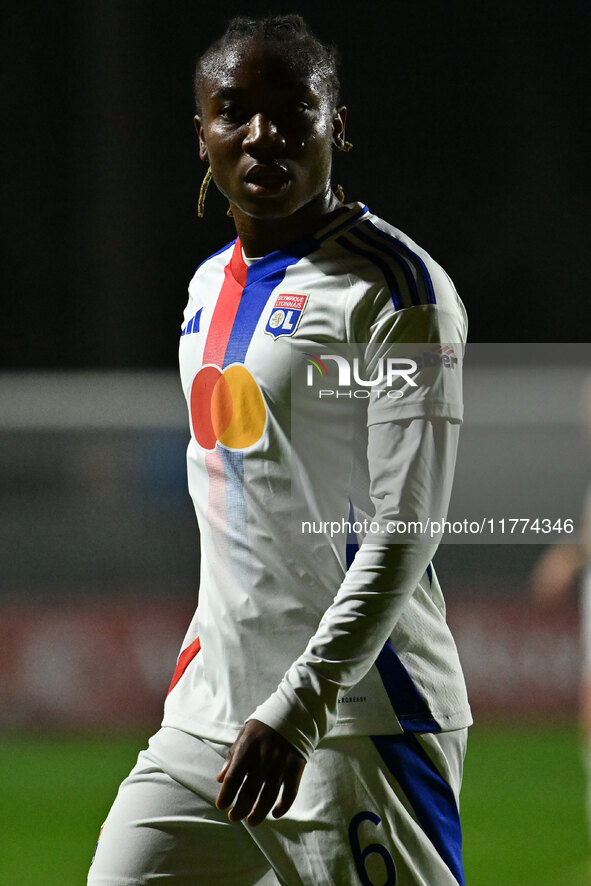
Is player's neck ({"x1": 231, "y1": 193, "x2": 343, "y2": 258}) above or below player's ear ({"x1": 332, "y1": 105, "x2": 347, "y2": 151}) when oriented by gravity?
below

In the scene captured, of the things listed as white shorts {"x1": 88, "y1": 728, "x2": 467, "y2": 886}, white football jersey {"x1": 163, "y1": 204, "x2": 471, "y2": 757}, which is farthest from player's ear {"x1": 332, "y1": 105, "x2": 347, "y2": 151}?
white shorts {"x1": 88, "y1": 728, "x2": 467, "y2": 886}

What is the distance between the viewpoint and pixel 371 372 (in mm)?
1539

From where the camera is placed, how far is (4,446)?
5.60 meters

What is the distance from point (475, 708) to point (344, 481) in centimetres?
402

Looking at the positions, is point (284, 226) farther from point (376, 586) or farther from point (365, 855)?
point (365, 855)

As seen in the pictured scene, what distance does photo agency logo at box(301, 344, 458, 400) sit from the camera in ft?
4.92

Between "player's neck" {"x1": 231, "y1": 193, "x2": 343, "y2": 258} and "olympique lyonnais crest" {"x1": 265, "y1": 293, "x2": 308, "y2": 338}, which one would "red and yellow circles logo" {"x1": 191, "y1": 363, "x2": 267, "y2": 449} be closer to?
"olympique lyonnais crest" {"x1": 265, "y1": 293, "x2": 308, "y2": 338}

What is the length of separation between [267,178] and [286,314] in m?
0.19

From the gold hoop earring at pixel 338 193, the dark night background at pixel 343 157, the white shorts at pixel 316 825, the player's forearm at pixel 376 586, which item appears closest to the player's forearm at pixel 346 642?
the player's forearm at pixel 376 586

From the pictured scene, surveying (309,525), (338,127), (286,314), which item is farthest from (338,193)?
(309,525)

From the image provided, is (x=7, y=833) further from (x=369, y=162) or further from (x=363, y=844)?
(x=369, y=162)

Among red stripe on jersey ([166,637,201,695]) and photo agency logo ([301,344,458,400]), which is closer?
photo agency logo ([301,344,458,400])

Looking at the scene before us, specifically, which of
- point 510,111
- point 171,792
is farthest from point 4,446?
point 510,111

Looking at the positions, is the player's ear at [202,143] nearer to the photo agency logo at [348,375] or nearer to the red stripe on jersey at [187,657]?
the photo agency logo at [348,375]
